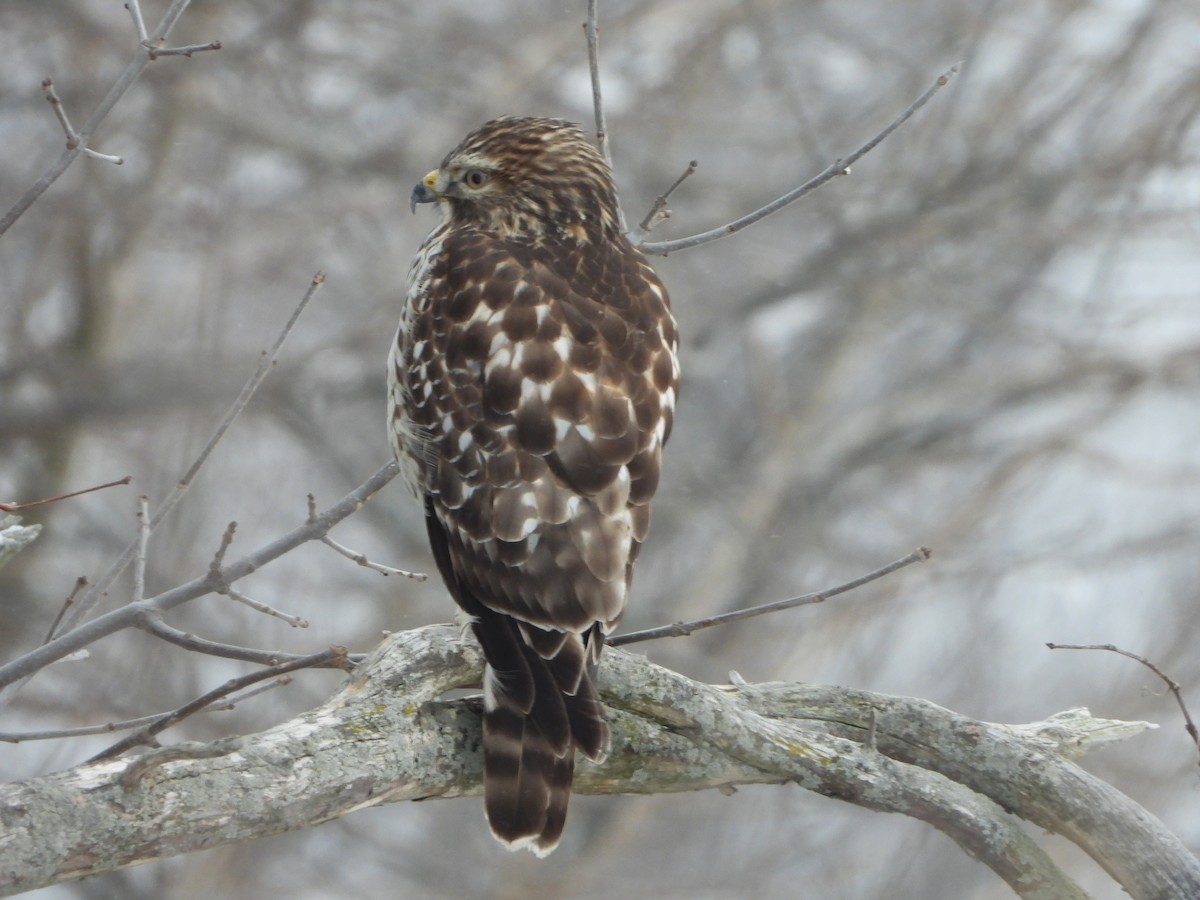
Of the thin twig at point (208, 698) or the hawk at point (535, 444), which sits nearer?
the thin twig at point (208, 698)

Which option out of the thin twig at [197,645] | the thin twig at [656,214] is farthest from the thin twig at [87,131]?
the thin twig at [656,214]

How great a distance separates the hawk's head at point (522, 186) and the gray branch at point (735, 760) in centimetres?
116

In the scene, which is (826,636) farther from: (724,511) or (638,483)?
(638,483)

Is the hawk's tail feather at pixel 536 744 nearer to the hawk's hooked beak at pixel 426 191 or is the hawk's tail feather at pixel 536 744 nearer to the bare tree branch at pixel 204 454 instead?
the bare tree branch at pixel 204 454

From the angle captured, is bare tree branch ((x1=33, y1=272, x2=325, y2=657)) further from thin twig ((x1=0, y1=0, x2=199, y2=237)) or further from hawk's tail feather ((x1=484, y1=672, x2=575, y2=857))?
hawk's tail feather ((x1=484, y1=672, x2=575, y2=857))

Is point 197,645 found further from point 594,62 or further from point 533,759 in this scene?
A: point 594,62

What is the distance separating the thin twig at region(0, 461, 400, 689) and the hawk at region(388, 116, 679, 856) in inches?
13.2

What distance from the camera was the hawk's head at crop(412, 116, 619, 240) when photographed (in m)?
3.73

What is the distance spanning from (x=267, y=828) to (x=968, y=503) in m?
10.9

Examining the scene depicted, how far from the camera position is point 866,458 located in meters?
12.8

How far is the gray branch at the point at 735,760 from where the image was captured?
241 cm

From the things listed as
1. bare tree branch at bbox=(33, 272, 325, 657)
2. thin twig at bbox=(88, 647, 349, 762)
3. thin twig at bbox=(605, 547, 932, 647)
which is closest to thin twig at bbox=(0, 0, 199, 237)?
bare tree branch at bbox=(33, 272, 325, 657)

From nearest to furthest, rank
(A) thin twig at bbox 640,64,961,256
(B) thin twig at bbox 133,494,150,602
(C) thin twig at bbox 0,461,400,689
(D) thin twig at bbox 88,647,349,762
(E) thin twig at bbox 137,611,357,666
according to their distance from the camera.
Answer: (D) thin twig at bbox 88,647,349,762 < (C) thin twig at bbox 0,461,400,689 < (E) thin twig at bbox 137,611,357,666 < (B) thin twig at bbox 133,494,150,602 < (A) thin twig at bbox 640,64,961,256

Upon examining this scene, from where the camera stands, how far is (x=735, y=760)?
283 cm
